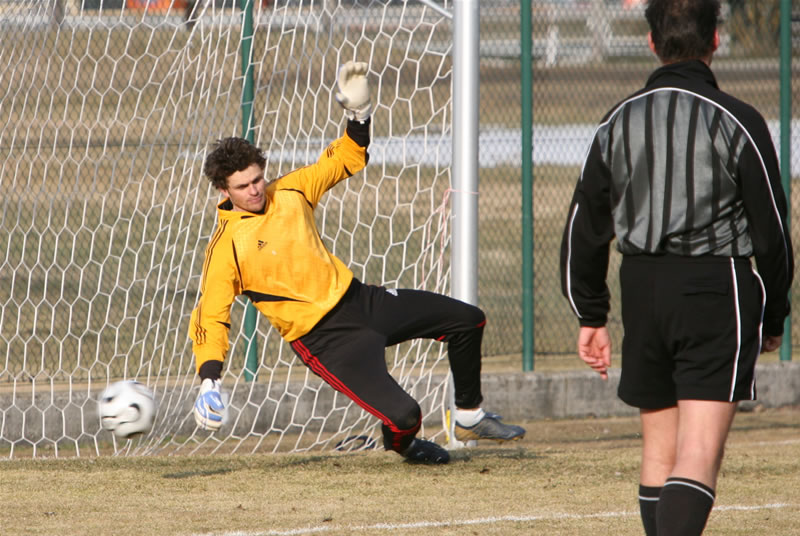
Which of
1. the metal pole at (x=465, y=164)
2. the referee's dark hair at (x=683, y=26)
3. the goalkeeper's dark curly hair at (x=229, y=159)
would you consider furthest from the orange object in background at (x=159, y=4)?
the referee's dark hair at (x=683, y=26)

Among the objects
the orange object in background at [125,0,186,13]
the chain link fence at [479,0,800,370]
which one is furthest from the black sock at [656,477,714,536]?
the orange object in background at [125,0,186,13]

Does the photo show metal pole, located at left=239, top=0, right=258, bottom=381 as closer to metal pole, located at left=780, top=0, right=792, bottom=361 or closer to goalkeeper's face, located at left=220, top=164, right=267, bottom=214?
goalkeeper's face, located at left=220, top=164, right=267, bottom=214

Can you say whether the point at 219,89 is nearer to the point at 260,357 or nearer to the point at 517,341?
the point at 260,357

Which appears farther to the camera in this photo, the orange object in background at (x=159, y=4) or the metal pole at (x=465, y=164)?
the orange object in background at (x=159, y=4)

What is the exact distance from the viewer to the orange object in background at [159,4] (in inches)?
274

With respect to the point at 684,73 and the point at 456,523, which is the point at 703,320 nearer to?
the point at 684,73

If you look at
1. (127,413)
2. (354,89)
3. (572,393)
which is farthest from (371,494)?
(572,393)

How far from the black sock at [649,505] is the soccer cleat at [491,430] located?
2079mm

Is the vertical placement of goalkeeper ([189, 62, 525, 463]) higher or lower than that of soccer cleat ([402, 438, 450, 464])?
higher

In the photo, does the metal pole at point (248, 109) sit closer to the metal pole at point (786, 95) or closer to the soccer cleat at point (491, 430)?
the soccer cleat at point (491, 430)

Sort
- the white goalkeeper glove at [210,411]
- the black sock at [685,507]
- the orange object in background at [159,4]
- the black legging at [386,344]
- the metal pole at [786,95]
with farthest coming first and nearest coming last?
1. the metal pole at [786,95]
2. the orange object in background at [159,4]
3. the black legging at [386,344]
4. the white goalkeeper glove at [210,411]
5. the black sock at [685,507]

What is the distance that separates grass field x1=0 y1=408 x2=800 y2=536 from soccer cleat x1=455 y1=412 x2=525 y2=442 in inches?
6.6

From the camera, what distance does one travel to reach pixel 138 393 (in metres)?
5.02

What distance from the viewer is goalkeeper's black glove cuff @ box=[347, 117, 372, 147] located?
5.45 metres
